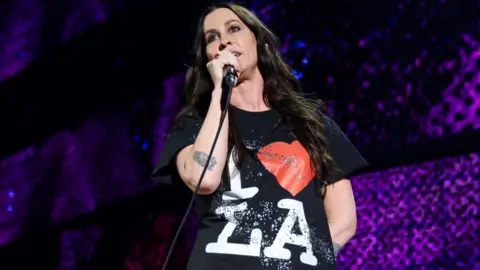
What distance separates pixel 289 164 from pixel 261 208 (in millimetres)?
102

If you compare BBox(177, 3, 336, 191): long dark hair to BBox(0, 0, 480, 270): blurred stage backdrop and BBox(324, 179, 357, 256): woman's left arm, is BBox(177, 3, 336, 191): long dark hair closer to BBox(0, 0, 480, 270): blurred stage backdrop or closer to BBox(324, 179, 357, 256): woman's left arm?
BBox(324, 179, 357, 256): woman's left arm

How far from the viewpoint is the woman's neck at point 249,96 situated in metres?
1.21

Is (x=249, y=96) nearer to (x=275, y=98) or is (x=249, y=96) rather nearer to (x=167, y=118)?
(x=275, y=98)

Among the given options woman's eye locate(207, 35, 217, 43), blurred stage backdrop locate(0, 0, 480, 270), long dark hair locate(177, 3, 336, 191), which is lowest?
blurred stage backdrop locate(0, 0, 480, 270)

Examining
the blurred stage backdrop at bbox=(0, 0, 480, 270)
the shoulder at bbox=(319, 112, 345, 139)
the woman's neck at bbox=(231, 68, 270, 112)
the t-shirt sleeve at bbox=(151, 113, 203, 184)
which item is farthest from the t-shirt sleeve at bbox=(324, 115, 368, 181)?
the blurred stage backdrop at bbox=(0, 0, 480, 270)

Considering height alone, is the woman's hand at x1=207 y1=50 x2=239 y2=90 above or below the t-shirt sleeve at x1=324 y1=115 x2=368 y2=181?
above

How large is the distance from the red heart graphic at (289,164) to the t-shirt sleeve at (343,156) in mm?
74

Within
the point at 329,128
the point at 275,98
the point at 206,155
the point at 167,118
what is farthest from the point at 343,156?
the point at 167,118

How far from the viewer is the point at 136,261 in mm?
2270

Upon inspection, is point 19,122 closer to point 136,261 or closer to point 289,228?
point 136,261

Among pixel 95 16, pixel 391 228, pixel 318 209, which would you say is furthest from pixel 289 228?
pixel 95 16

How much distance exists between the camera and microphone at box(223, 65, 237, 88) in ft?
3.46

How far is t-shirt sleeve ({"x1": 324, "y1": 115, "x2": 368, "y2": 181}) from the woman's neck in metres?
0.14

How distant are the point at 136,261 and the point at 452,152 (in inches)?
47.2
